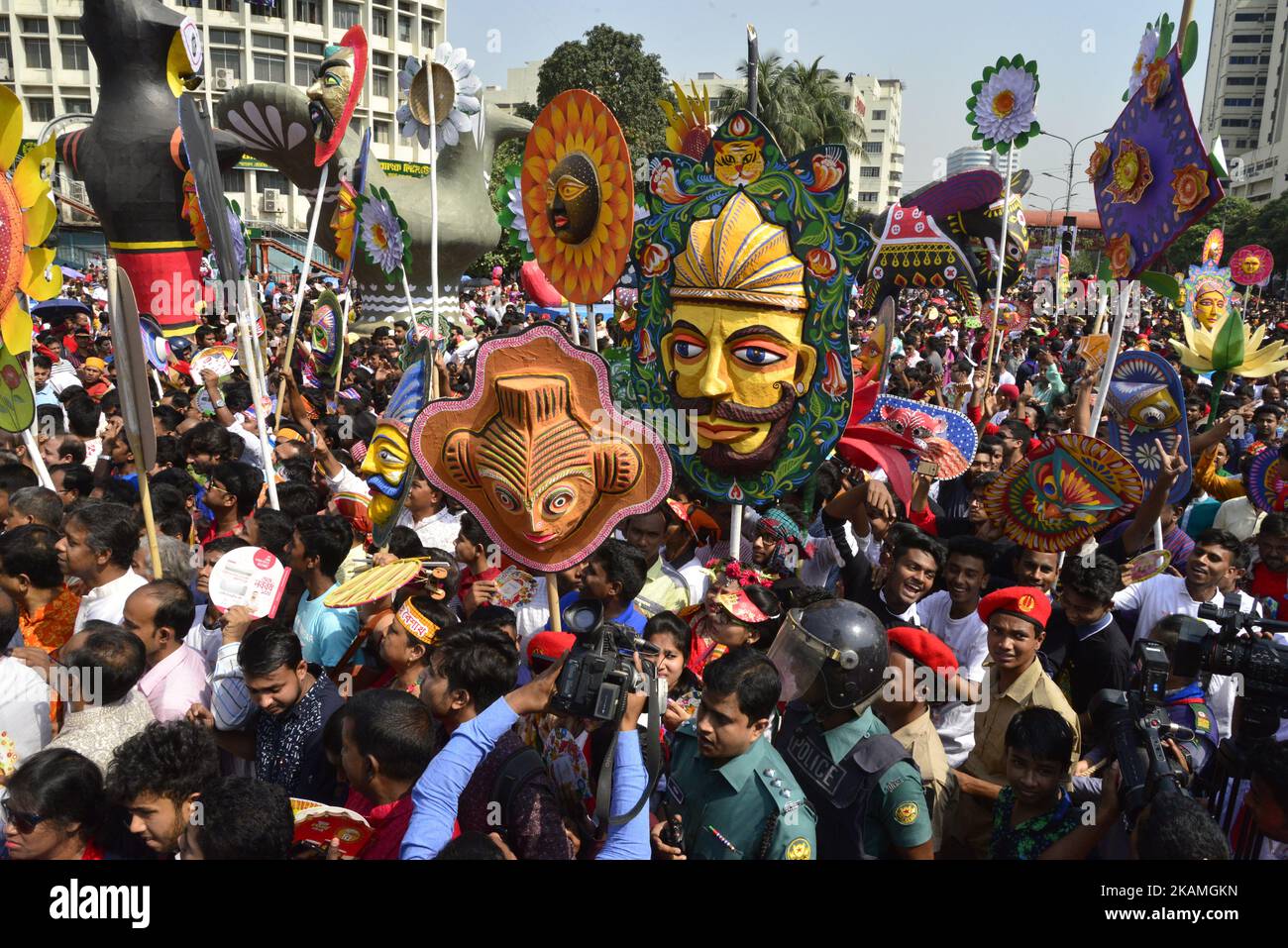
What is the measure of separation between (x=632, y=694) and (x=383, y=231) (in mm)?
6130

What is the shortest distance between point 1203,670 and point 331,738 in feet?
8.08

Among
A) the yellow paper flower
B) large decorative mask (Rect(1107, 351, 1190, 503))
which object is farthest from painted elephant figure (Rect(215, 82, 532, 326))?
large decorative mask (Rect(1107, 351, 1190, 503))

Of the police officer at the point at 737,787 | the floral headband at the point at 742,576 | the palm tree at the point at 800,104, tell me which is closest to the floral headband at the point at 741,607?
the floral headband at the point at 742,576

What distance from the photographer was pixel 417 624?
10.9ft

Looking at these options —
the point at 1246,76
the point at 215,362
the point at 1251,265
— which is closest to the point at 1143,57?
the point at 215,362

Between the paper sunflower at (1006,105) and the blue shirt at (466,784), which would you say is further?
the paper sunflower at (1006,105)

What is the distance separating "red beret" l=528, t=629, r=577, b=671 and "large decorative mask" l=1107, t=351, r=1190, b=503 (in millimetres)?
3247

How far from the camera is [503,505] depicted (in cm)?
368

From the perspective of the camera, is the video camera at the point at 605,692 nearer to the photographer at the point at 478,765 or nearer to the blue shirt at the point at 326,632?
the photographer at the point at 478,765

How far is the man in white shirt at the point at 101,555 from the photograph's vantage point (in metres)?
3.90

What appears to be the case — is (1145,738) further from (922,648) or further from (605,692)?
(605,692)

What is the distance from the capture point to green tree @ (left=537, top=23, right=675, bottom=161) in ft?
107

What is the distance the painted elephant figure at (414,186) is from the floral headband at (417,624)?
1378cm

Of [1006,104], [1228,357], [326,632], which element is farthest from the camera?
[1006,104]
